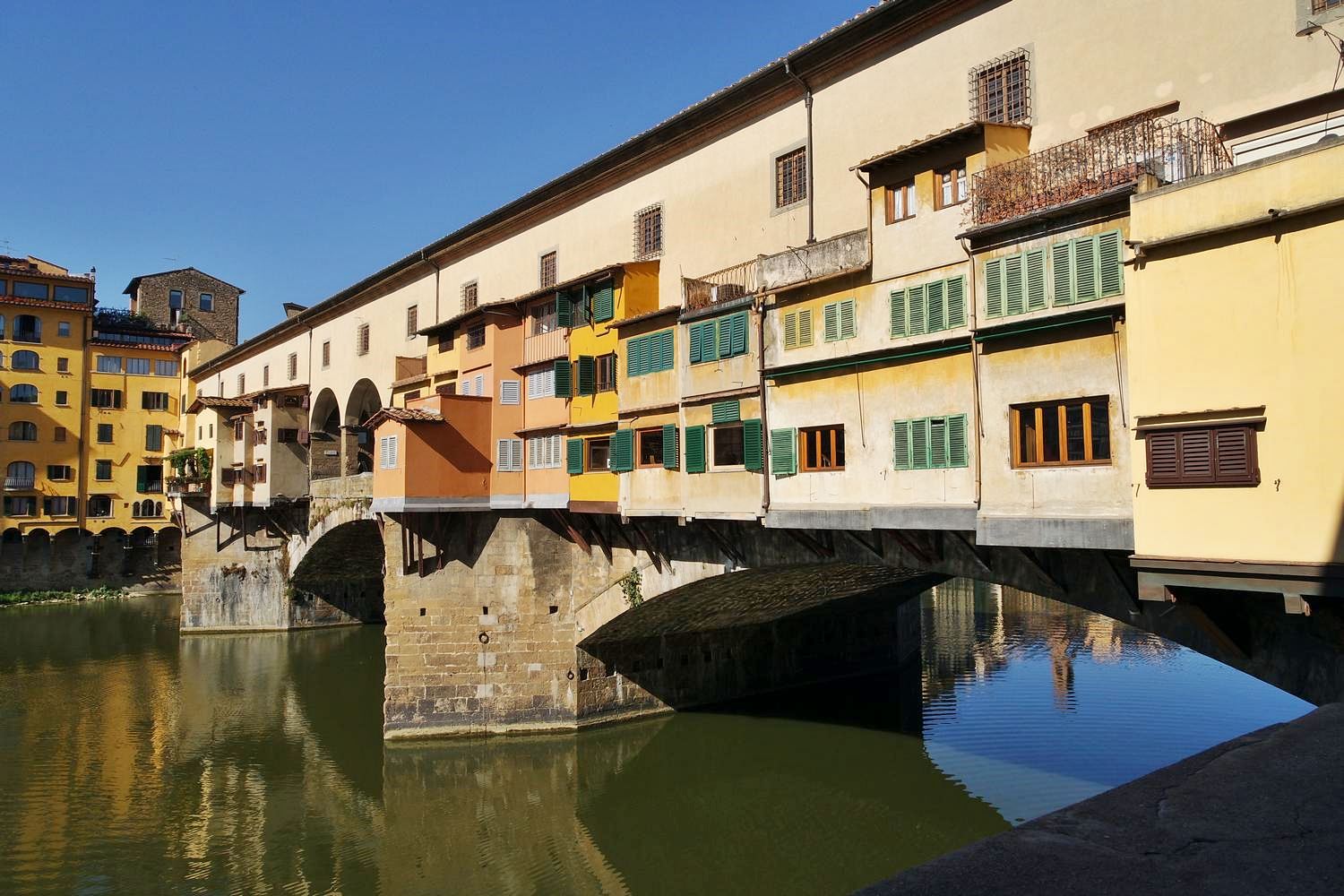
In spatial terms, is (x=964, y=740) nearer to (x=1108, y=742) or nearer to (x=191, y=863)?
(x=1108, y=742)

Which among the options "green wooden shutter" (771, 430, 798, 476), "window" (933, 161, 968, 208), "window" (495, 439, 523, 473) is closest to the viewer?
"window" (933, 161, 968, 208)

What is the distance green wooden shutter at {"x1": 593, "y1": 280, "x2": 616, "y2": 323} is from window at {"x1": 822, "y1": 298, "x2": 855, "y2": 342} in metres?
6.86

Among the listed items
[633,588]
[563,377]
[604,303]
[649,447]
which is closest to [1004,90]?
[649,447]

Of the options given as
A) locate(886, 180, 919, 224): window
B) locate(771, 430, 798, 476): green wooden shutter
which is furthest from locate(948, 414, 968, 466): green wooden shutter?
locate(886, 180, 919, 224): window

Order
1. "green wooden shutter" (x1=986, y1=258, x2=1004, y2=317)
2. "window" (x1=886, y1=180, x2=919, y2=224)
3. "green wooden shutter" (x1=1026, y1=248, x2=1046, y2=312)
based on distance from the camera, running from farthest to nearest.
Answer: "window" (x1=886, y1=180, x2=919, y2=224), "green wooden shutter" (x1=986, y1=258, x2=1004, y2=317), "green wooden shutter" (x1=1026, y1=248, x2=1046, y2=312)

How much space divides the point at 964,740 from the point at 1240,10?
17.2 metres

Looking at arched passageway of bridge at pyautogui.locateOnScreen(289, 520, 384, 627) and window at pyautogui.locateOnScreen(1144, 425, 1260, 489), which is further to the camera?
arched passageway of bridge at pyautogui.locateOnScreen(289, 520, 384, 627)

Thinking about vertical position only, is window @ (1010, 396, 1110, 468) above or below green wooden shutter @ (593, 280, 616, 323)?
below

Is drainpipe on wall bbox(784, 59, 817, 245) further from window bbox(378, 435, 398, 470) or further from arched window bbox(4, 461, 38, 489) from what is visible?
arched window bbox(4, 461, 38, 489)

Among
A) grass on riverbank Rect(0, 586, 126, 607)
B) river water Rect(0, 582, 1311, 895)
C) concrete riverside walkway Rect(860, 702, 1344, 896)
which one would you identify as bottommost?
river water Rect(0, 582, 1311, 895)

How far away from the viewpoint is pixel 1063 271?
11680 mm

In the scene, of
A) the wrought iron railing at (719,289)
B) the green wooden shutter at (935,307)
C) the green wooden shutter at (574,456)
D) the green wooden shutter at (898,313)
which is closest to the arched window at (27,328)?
the green wooden shutter at (574,456)

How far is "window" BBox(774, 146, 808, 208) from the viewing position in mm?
17859

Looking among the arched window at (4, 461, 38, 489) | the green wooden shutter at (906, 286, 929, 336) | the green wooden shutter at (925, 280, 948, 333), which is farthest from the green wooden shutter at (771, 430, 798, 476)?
the arched window at (4, 461, 38, 489)
